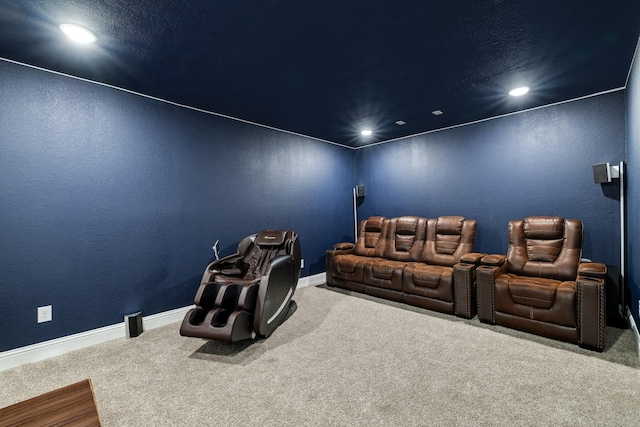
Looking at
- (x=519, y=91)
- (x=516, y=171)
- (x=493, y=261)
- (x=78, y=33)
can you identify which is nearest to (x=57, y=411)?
(x=78, y=33)

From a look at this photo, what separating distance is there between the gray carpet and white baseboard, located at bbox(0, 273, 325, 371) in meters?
0.08

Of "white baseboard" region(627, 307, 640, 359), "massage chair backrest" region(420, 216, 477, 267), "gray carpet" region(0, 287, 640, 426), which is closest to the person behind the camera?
"gray carpet" region(0, 287, 640, 426)

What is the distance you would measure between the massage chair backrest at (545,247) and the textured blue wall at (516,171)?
43 centimetres

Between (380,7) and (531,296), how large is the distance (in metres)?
2.75

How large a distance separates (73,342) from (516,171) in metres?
5.15

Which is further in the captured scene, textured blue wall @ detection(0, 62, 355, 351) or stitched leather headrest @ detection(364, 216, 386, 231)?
stitched leather headrest @ detection(364, 216, 386, 231)

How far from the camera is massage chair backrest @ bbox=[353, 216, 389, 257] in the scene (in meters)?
4.59

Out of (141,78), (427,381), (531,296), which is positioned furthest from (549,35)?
(141,78)

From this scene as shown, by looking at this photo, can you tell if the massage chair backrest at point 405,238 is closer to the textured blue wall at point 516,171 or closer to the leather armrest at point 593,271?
the textured blue wall at point 516,171

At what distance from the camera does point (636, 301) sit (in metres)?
2.43

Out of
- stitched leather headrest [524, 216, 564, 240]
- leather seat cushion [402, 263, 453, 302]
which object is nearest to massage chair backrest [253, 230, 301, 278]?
leather seat cushion [402, 263, 453, 302]

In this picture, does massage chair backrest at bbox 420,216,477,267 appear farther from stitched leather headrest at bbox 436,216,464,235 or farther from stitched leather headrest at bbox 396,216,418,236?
stitched leather headrest at bbox 396,216,418,236

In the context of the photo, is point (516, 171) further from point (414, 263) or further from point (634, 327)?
point (634, 327)

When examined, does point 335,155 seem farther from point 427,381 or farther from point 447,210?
point 427,381
